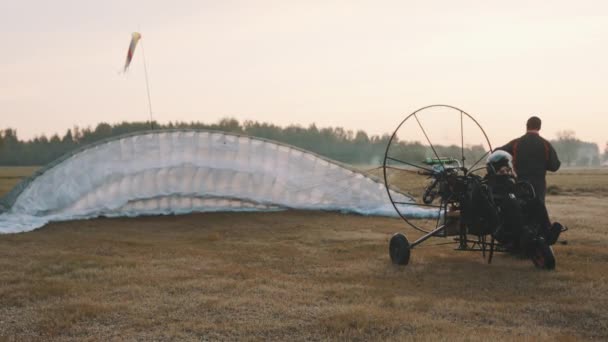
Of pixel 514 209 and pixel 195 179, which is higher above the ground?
pixel 195 179

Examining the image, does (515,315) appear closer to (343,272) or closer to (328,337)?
(328,337)

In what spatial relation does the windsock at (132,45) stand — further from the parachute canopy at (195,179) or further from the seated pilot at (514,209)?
the seated pilot at (514,209)

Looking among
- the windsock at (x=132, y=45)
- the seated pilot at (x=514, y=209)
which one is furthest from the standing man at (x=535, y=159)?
the windsock at (x=132, y=45)

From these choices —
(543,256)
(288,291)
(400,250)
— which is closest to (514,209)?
(543,256)

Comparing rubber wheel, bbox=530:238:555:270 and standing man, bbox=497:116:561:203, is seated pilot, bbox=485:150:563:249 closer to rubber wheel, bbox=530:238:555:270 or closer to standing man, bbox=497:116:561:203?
rubber wheel, bbox=530:238:555:270

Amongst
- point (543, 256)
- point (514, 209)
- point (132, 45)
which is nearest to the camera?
point (514, 209)

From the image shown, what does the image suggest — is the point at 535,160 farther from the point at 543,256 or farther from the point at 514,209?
the point at 514,209
